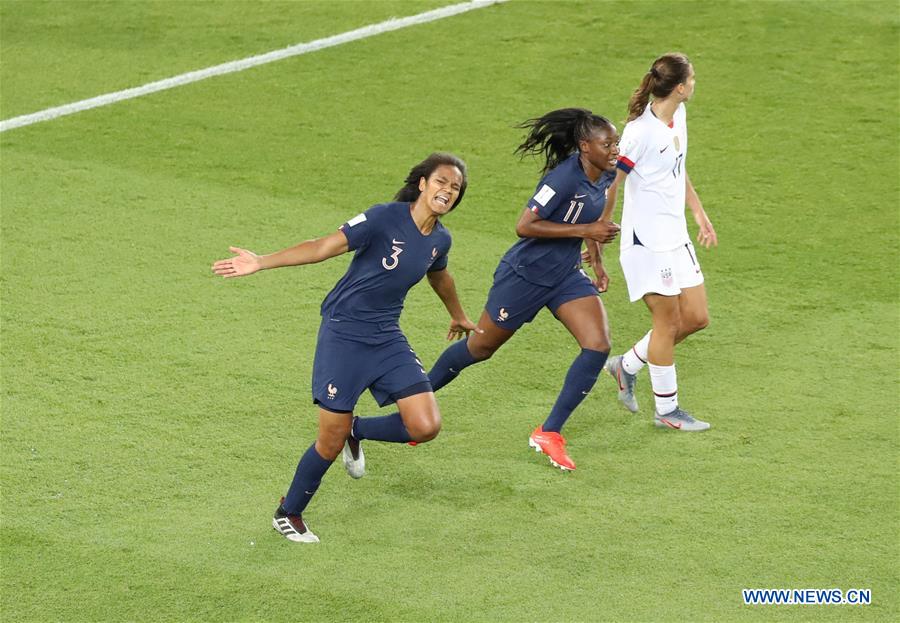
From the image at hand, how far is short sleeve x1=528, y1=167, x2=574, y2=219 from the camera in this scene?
7.59 meters

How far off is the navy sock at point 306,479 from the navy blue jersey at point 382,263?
0.68m

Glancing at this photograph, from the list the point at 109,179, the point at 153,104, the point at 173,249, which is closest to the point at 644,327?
the point at 173,249

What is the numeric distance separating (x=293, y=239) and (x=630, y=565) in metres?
4.72

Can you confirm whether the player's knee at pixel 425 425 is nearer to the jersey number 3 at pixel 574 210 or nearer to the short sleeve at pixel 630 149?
the jersey number 3 at pixel 574 210

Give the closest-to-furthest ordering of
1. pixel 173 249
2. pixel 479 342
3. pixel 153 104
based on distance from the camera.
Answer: pixel 479 342 → pixel 173 249 → pixel 153 104

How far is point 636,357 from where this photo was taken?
8367mm

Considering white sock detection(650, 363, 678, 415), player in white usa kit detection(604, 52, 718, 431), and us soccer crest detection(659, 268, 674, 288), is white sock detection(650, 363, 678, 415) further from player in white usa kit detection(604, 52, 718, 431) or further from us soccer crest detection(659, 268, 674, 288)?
us soccer crest detection(659, 268, 674, 288)

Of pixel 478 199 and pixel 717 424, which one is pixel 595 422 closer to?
pixel 717 424

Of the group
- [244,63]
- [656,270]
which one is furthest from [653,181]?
[244,63]

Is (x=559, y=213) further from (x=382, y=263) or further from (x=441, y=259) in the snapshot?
(x=382, y=263)

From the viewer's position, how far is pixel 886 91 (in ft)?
44.3

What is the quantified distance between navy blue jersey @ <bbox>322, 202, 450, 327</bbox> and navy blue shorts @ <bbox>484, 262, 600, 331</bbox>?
3.08 feet

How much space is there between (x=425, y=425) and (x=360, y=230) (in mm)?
1010

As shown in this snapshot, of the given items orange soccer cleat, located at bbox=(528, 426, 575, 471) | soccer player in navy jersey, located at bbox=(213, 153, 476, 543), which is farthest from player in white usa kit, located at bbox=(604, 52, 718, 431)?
soccer player in navy jersey, located at bbox=(213, 153, 476, 543)
